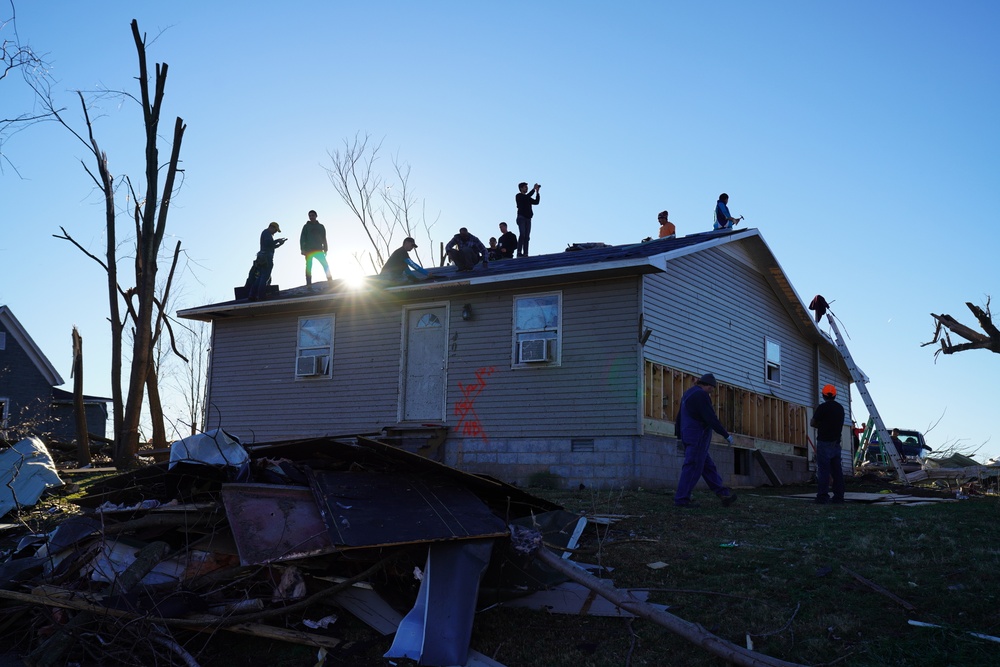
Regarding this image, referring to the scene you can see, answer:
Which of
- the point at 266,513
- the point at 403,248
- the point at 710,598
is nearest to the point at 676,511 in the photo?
the point at 710,598

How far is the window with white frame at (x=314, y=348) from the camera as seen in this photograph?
17391 mm

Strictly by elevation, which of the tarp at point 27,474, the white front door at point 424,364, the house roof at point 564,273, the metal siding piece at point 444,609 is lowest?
the metal siding piece at point 444,609

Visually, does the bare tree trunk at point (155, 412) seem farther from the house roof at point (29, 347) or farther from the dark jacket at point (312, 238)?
the house roof at point (29, 347)

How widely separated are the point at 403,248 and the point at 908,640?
41.9ft

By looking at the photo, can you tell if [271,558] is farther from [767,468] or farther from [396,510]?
[767,468]

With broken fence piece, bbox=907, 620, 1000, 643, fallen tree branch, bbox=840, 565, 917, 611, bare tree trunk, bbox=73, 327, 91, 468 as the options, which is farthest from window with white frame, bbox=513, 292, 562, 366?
bare tree trunk, bbox=73, 327, 91, 468

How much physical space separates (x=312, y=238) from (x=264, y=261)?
1618 millimetres

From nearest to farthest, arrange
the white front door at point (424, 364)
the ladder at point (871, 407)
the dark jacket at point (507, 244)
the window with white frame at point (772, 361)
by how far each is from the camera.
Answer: the white front door at point (424, 364) < the ladder at point (871, 407) < the window with white frame at point (772, 361) < the dark jacket at point (507, 244)

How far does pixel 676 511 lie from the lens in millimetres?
10266

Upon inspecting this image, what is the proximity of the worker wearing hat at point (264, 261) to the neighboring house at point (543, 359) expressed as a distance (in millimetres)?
382

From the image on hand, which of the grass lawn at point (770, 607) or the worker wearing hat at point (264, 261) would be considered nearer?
the grass lawn at point (770, 607)

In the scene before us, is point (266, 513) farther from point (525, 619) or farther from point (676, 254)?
point (676, 254)

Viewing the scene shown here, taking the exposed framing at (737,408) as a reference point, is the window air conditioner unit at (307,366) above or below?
above

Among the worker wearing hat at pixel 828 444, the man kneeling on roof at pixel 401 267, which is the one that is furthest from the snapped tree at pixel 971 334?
the man kneeling on roof at pixel 401 267
